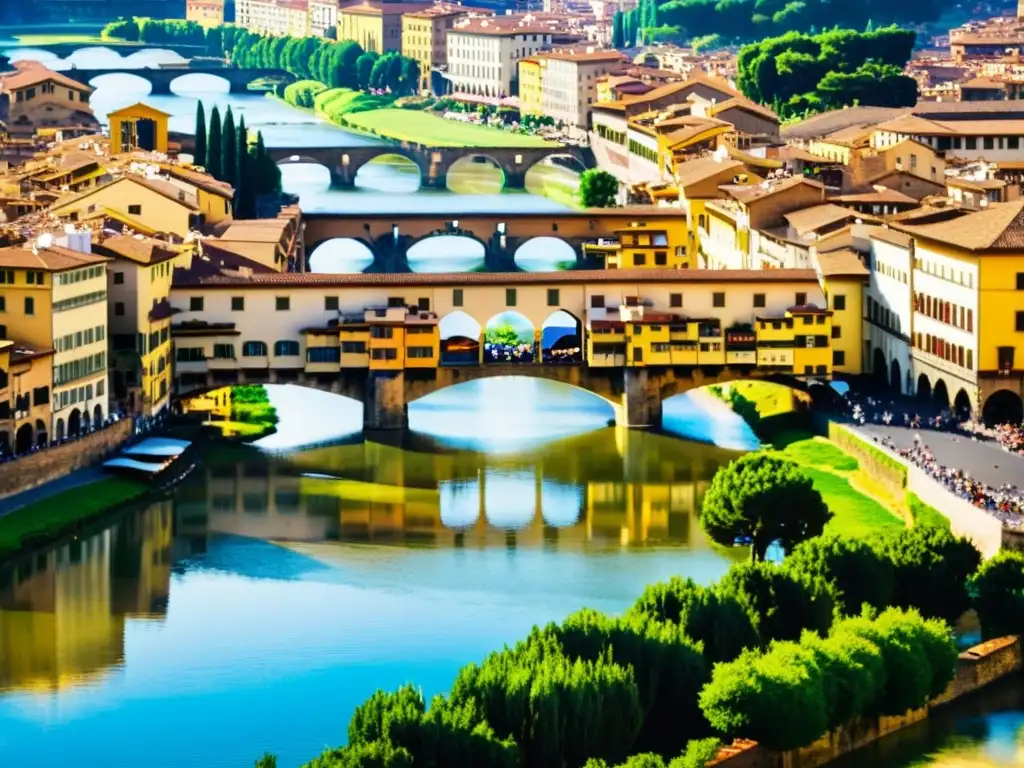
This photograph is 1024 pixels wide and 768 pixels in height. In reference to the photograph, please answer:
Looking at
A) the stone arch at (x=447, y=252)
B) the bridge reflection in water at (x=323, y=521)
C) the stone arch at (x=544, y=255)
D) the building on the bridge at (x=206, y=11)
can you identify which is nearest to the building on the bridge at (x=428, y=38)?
the building on the bridge at (x=206, y=11)

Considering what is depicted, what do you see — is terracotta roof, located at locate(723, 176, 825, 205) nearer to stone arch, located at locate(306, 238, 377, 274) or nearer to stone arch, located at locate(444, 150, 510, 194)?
stone arch, located at locate(306, 238, 377, 274)

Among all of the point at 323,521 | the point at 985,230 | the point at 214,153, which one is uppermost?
the point at 214,153

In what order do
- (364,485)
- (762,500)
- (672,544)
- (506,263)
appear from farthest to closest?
(506,263), (364,485), (672,544), (762,500)

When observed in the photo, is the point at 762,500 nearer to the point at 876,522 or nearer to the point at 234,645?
the point at 876,522

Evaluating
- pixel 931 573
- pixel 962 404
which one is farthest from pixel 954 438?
pixel 931 573

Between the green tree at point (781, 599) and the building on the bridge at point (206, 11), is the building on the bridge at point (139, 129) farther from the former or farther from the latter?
the building on the bridge at point (206, 11)

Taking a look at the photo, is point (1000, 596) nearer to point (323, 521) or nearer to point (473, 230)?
point (323, 521)

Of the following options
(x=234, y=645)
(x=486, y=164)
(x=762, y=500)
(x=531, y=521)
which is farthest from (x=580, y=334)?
(x=486, y=164)
